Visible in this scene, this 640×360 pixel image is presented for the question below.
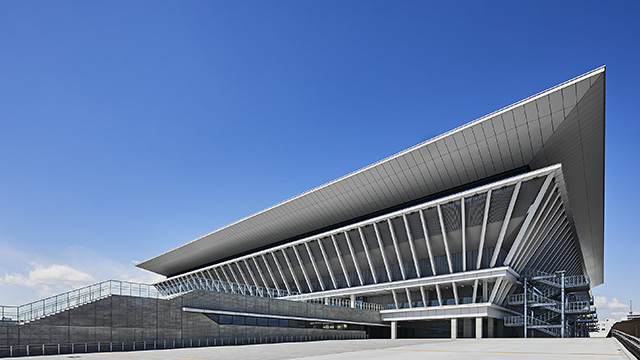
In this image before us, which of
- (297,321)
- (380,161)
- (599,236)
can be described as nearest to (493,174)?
(380,161)

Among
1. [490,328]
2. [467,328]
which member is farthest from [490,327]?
[467,328]

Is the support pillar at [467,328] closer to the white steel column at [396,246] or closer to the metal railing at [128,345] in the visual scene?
the white steel column at [396,246]

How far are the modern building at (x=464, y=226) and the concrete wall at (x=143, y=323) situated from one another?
115 centimetres

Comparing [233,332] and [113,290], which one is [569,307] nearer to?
[233,332]

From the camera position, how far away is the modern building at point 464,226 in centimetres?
3375

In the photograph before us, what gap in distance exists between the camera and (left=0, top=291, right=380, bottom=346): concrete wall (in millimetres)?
19859

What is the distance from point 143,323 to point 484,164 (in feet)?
93.5

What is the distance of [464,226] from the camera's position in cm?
3866

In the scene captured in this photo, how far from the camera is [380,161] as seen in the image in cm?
4100

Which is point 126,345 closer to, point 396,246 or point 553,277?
point 396,246

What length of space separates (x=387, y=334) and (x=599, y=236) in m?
38.7

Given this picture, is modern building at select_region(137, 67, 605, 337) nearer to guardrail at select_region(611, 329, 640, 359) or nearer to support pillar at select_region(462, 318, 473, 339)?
support pillar at select_region(462, 318, 473, 339)

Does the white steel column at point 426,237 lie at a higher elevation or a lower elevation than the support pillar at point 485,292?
higher

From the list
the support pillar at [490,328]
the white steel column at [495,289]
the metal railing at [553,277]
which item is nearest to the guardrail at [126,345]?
the white steel column at [495,289]
